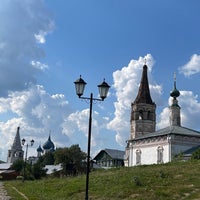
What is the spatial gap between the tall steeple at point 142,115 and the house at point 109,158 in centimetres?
719

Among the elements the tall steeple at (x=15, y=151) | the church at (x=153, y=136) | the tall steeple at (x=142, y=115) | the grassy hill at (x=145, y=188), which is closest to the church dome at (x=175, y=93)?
the church at (x=153, y=136)

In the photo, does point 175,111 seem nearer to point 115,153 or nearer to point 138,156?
point 138,156

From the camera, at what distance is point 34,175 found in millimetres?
49250

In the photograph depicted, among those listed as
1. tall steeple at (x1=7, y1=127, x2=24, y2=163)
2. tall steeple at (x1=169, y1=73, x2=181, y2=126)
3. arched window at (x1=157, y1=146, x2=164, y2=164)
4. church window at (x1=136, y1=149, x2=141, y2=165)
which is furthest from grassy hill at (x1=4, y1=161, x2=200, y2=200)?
tall steeple at (x1=7, y1=127, x2=24, y2=163)

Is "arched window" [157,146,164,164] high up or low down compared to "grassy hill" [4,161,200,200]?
up

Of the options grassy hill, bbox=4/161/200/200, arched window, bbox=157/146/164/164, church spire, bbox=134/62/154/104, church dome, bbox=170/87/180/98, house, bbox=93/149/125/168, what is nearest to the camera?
grassy hill, bbox=4/161/200/200

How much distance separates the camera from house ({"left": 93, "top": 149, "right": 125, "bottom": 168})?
72700mm

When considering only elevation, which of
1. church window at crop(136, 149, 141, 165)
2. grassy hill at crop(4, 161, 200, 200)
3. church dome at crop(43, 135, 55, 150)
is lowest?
grassy hill at crop(4, 161, 200, 200)

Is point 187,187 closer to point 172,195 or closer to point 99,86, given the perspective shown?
point 172,195

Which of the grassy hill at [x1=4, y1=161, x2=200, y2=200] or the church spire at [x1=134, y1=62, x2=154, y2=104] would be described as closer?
the grassy hill at [x1=4, y1=161, x2=200, y2=200]

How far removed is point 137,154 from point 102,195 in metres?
36.6

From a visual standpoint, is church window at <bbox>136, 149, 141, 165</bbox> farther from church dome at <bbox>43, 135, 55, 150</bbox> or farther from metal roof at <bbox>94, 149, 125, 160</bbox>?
church dome at <bbox>43, 135, 55, 150</bbox>

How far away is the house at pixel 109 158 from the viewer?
7270 centimetres

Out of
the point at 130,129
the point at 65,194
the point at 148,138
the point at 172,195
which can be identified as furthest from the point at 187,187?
the point at 130,129
